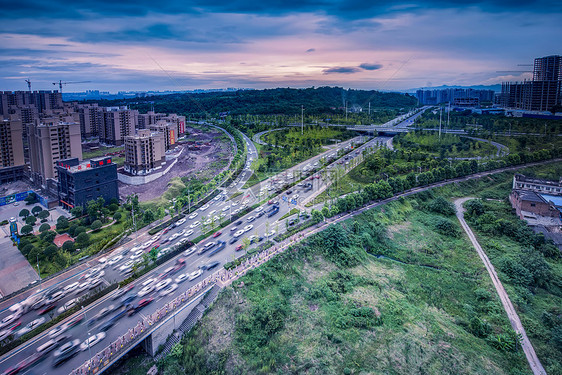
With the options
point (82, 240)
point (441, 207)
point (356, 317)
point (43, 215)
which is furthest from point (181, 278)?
point (441, 207)

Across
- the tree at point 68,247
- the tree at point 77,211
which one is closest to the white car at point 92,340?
the tree at point 68,247

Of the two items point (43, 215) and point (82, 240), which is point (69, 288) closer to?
point (82, 240)

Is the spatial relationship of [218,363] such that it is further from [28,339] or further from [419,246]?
[419,246]

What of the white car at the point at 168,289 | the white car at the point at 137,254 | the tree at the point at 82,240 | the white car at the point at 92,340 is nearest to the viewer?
the white car at the point at 92,340

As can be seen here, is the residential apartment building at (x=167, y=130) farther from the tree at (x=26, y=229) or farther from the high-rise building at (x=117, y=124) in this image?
the tree at (x=26, y=229)

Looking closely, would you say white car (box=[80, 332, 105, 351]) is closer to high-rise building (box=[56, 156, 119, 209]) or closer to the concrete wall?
the concrete wall
